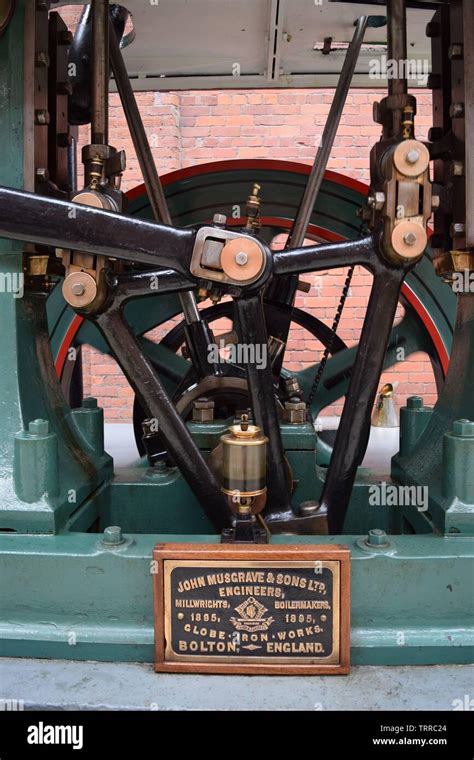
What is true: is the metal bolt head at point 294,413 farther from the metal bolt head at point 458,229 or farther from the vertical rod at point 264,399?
the metal bolt head at point 458,229

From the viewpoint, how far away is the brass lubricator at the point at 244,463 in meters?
0.97

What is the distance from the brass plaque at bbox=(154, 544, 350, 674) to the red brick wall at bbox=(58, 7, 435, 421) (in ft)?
10.3

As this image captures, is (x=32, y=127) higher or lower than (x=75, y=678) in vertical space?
higher

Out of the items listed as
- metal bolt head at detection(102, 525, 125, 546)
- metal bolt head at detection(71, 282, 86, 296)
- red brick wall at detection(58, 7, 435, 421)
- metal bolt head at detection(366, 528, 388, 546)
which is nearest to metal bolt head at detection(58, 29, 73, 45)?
metal bolt head at detection(71, 282, 86, 296)

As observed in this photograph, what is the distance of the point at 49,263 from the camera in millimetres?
1176

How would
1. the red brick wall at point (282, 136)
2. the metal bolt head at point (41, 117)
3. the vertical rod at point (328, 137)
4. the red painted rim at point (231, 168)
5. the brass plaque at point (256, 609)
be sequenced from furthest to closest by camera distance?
1. the red brick wall at point (282, 136)
2. the red painted rim at point (231, 168)
3. the vertical rod at point (328, 137)
4. the metal bolt head at point (41, 117)
5. the brass plaque at point (256, 609)

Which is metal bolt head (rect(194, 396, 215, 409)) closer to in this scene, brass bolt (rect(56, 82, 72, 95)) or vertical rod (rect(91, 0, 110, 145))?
vertical rod (rect(91, 0, 110, 145))

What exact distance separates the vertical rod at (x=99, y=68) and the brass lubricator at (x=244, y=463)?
22.8 inches

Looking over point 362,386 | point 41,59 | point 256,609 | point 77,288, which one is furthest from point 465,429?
point 41,59

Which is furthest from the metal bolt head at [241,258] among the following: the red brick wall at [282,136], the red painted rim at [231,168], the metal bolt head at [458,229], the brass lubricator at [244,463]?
the red brick wall at [282,136]

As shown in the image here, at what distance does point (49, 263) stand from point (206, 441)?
1.53ft
